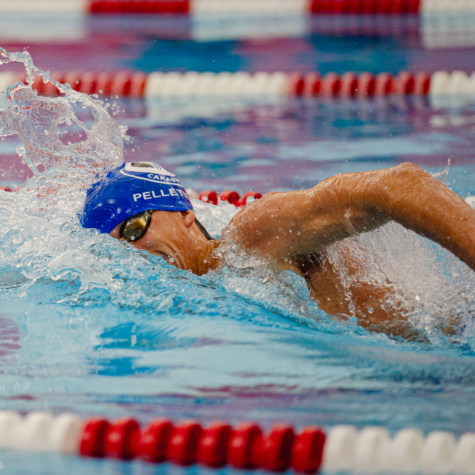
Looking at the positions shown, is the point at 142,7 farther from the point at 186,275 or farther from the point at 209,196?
the point at 186,275

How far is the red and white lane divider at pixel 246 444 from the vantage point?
166cm

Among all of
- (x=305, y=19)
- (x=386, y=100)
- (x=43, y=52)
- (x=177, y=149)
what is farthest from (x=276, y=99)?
(x=305, y=19)

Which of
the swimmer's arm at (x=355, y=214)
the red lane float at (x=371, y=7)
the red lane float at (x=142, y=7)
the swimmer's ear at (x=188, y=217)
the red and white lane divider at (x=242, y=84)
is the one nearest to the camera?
the swimmer's arm at (x=355, y=214)

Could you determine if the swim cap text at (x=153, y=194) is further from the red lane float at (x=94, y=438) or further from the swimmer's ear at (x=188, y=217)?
the red lane float at (x=94, y=438)

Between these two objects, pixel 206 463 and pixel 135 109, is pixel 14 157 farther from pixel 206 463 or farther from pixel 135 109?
pixel 206 463

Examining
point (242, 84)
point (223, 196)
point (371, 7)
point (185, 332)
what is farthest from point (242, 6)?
point (185, 332)

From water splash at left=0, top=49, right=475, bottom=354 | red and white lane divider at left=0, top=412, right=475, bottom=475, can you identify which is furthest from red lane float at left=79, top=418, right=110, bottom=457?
water splash at left=0, top=49, right=475, bottom=354

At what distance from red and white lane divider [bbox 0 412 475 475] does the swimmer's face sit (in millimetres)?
609

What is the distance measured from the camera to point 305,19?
8586 mm

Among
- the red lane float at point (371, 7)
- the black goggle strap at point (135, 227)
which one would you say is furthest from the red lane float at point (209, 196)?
the red lane float at point (371, 7)

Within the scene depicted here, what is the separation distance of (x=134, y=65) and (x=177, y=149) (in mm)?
2285

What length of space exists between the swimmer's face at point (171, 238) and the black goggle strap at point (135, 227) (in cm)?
1

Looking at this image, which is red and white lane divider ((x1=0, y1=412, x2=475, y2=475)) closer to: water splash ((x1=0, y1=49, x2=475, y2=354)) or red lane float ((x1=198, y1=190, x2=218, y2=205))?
water splash ((x1=0, y1=49, x2=475, y2=354))

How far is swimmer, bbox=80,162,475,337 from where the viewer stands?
71.7 inches
